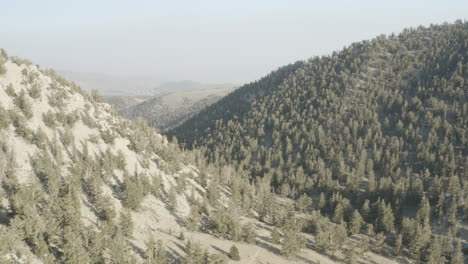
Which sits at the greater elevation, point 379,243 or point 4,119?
point 4,119

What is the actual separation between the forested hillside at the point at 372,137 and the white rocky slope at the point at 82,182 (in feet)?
70.7

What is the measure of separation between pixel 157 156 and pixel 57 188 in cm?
3032

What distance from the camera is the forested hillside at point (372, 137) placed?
72.6 meters

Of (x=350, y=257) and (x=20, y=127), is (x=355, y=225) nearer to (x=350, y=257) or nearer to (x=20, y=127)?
(x=350, y=257)

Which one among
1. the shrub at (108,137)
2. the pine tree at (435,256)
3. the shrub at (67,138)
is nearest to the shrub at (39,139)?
the shrub at (67,138)

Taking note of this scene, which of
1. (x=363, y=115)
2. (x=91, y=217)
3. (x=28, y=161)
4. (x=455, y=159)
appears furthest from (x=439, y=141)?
(x=28, y=161)

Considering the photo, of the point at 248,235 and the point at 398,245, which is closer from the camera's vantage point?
the point at 248,235

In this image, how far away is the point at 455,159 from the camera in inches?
Answer: 3521

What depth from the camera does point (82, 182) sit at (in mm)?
45031

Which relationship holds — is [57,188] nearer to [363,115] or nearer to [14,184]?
[14,184]

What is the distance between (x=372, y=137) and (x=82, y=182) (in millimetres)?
99618

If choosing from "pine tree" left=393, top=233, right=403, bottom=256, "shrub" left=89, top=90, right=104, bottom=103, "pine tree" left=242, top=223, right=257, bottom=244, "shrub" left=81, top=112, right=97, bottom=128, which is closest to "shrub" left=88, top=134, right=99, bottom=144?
"shrub" left=81, top=112, right=97, bottom=128

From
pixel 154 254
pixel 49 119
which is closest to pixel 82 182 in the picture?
pixel 49 119

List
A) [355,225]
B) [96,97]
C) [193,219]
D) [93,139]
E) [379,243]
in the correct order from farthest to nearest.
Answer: [96,97] → [355,225] → [379,243] → [93,139] → [193,219]
